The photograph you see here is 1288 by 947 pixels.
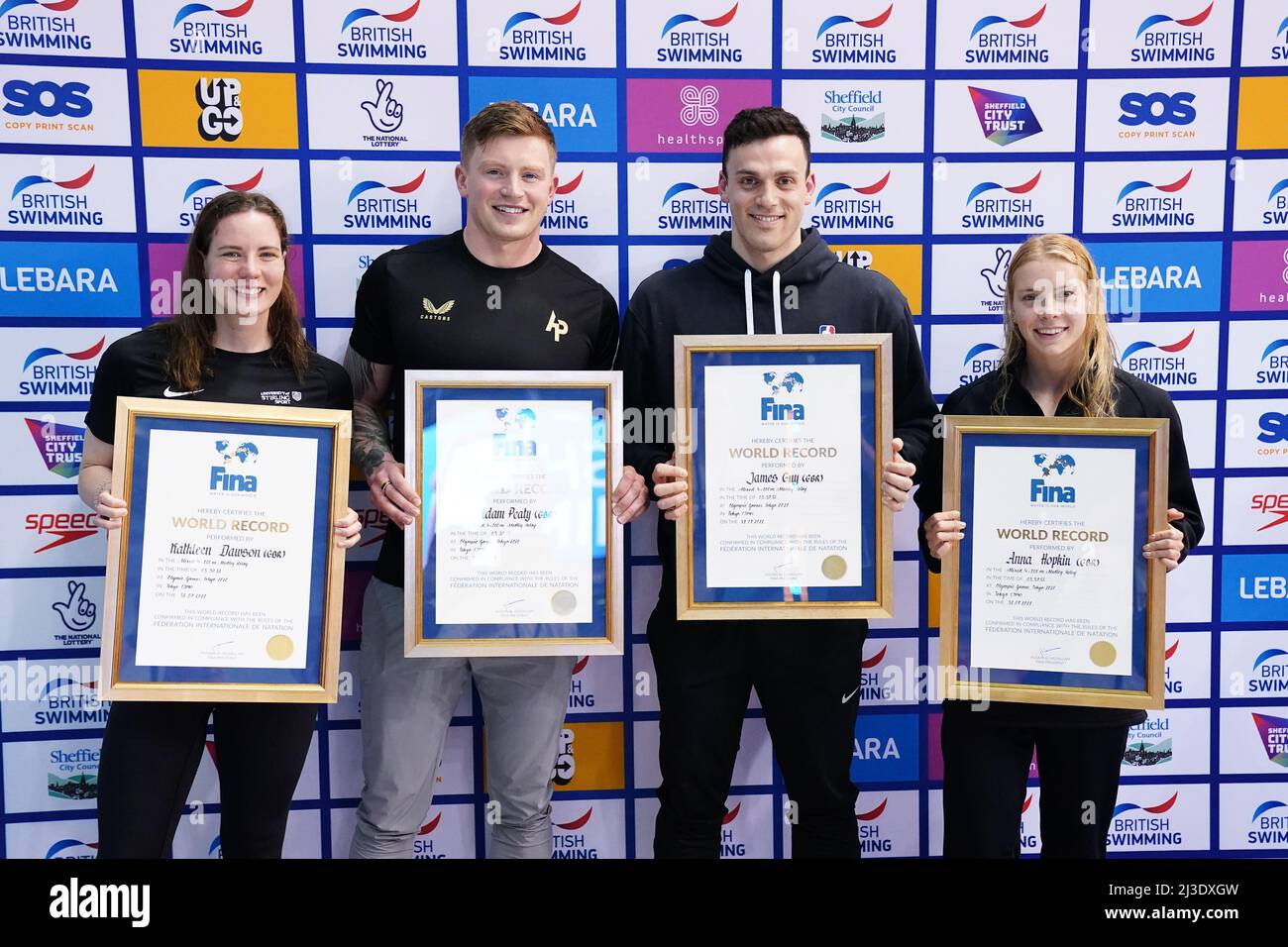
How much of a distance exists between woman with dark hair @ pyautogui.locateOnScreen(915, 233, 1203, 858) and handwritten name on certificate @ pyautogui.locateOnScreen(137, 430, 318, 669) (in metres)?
1.76

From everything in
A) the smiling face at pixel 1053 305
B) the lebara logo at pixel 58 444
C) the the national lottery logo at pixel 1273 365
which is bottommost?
the lebara logo at pixel 58 444

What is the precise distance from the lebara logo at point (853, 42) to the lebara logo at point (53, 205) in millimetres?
2407

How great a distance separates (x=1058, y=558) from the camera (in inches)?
99.3

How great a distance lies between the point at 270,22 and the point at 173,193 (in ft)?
2.06

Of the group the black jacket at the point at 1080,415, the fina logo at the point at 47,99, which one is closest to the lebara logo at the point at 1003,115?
the black jacket at the point at 1080,415

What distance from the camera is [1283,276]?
10.3ft

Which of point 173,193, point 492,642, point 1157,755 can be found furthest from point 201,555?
point 1157,755

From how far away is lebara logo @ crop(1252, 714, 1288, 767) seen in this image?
3.27 metres

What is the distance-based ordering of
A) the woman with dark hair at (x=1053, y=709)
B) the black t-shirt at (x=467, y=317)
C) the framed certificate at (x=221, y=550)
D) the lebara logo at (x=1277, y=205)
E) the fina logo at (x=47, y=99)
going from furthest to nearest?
the lebara logo at (x=1277, y=205)
the fina logo at (x=47, y=99)
the black t-shirt at (x=467, y=317)
the woman with dark hair at (x=1053, y=709)
the framed certificate at (x=221, y=550)

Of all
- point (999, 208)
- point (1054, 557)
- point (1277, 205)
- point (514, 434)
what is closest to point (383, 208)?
point (514, 434)

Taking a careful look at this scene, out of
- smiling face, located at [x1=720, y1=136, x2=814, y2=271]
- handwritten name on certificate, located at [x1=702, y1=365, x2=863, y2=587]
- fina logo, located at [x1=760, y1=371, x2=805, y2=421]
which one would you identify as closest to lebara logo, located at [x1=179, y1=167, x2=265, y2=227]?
smiling face, located at [x1=720, y1=136, x2=814, y2=271]

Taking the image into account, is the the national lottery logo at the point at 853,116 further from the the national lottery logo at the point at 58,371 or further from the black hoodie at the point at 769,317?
the the national lottery logo at the point at 58,371

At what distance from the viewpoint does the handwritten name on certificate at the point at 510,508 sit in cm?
251

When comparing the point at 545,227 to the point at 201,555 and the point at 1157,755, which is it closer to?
the point at 201,555
